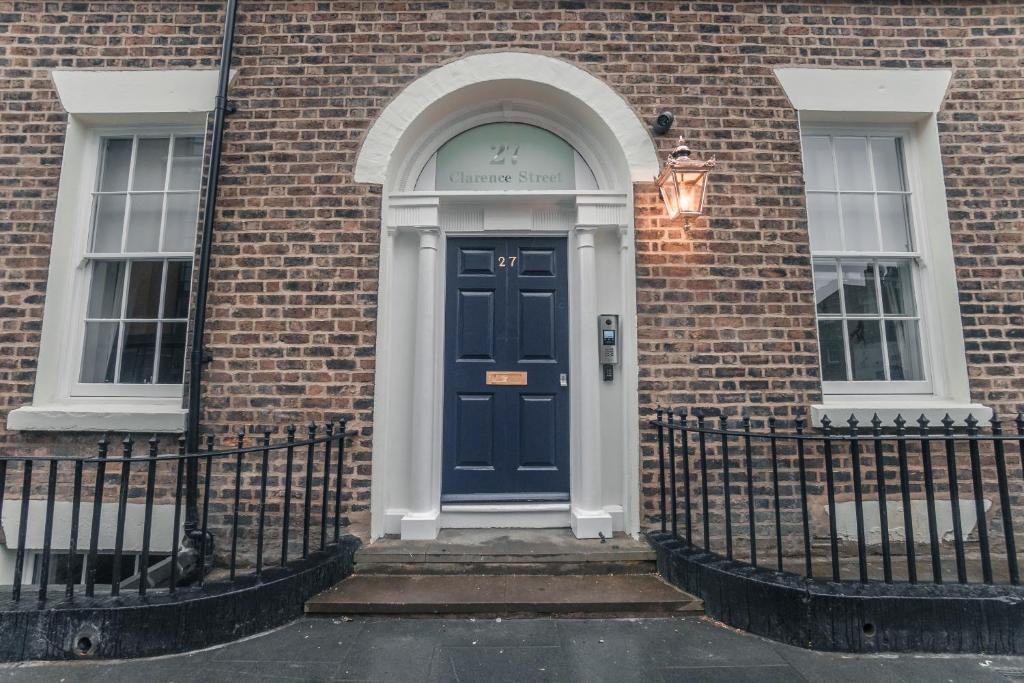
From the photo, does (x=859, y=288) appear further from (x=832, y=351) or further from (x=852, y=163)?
(x=852, y=163)

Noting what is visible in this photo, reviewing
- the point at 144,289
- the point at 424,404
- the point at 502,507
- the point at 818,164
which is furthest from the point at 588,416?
the point at 144,289

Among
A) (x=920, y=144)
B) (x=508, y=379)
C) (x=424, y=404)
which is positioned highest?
(x=920, y=144)

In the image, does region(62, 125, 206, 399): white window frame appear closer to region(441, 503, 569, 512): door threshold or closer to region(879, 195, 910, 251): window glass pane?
region(441, 503, 569, 512): door threshold

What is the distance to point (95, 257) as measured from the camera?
3980 mm

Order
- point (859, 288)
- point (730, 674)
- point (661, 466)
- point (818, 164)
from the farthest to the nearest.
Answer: point (818, 164) → point (859, 288) → point (661, 466) → point (730, 674)

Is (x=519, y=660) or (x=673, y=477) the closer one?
(x=519, y=660)

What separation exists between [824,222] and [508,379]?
2887 millimetres

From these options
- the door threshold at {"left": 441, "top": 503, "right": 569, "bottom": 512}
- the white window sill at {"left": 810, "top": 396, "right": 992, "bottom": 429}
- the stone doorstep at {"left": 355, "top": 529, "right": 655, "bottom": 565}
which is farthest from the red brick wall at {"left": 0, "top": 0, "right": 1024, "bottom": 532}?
the door threshold at {"left": 441, "top": 503, "right": 569, "bottom": 512}

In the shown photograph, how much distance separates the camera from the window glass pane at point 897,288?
4.04 m

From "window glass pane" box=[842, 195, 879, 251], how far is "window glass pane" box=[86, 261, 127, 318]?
5.86 m

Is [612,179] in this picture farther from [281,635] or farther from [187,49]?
[281,635]

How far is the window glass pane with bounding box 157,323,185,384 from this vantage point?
12.9 feet

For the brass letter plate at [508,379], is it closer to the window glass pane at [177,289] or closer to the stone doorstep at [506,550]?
the stone doorstep at [506,550]

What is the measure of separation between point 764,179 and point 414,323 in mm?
2949
